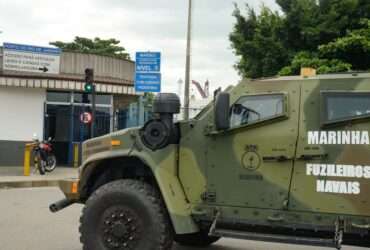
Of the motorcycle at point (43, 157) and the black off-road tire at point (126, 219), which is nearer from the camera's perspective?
the black off-road tire at point (126, 219)

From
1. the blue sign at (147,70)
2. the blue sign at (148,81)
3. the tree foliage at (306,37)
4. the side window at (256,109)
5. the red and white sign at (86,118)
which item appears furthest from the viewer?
the red and white sign at (86,118)

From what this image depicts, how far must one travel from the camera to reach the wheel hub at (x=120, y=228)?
22.9 ft

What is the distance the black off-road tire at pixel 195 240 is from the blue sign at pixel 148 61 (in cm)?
1280

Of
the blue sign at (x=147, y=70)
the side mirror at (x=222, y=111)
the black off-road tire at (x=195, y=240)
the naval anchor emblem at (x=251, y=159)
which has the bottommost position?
the black off-road tire at (x=195, y=240)

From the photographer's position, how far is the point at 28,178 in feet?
62.5

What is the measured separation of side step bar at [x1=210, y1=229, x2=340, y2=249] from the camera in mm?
6348

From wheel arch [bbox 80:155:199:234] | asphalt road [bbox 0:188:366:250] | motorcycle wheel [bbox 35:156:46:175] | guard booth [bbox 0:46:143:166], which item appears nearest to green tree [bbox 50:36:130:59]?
guard booth [bbox 0:46:143:166]

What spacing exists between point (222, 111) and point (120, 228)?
172 centimetres

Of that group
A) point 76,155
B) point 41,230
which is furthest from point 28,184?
point 41,230

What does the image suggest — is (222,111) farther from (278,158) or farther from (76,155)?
(76,155)

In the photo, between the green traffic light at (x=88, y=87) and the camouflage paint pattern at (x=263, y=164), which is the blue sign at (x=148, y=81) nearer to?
the green traffic light at (x=88, y=87)

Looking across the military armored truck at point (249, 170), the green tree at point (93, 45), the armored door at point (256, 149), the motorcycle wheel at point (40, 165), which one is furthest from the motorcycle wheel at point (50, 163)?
the green tree at point (93, 45)

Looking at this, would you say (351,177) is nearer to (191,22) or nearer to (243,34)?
(243,34)

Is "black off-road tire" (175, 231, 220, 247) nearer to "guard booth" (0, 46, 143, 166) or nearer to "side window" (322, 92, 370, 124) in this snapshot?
"side window" (322, 92, 370, 124)
